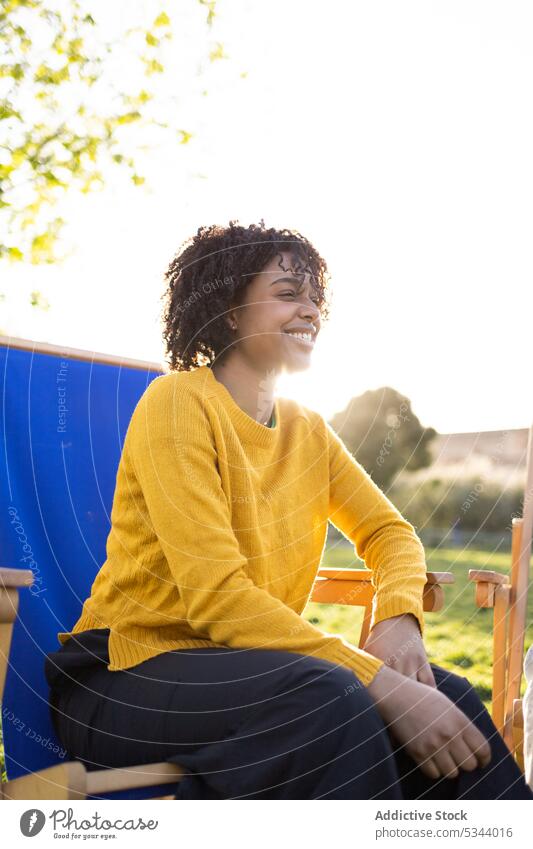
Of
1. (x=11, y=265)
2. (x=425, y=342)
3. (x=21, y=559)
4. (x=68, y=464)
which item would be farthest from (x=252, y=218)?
(x=11, y=265)

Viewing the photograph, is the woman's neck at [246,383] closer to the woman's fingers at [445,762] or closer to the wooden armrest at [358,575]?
the wooden armrest at [358,575]

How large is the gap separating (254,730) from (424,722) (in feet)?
0.86

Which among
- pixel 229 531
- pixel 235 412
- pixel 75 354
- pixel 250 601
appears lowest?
pixel 250 601

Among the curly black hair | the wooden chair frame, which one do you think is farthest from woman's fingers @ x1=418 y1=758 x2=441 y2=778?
the curly black hair

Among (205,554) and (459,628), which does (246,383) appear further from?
(459,628)

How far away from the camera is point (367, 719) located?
1.21 metres

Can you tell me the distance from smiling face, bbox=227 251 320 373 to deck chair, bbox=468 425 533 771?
736 mm

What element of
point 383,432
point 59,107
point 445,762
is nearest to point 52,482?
point 383,432

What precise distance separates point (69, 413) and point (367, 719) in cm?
112

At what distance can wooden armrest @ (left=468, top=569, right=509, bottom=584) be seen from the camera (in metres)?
1.97

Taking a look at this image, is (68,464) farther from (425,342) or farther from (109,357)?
(425,342)

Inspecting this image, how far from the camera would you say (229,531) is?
1408 millimetres

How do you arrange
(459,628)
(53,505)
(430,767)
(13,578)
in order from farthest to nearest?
(459,628), (53,505), (430,767), (13,578)

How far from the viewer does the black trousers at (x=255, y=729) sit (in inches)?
46.9
